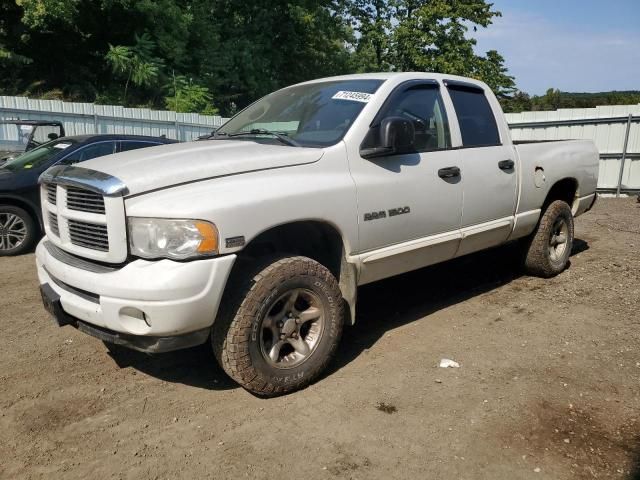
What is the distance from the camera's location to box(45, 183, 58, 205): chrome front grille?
3371 millimetres

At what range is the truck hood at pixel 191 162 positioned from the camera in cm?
295

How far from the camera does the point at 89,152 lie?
7500 millimetres

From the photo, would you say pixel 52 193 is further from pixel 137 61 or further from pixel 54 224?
pixel 137 61

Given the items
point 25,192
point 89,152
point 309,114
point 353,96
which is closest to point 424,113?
point 353,96

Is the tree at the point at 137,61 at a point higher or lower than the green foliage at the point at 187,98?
higher

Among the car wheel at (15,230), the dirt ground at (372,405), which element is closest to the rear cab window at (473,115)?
the dirt ground at (372,405)

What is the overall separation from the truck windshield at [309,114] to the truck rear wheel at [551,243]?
259cm

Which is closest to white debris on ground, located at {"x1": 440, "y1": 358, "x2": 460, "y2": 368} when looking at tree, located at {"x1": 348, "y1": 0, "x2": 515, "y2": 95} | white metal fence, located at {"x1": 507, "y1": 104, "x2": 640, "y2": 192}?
white metal fence, located at {"x1": 507, "y1": 104, "x2": 640, "y2": 192}

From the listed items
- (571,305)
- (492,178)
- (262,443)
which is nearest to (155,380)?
(262,443)

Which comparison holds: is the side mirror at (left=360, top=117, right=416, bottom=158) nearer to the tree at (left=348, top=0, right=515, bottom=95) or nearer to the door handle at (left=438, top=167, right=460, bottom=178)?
the door handle at (left=438, top=167, right=460, bottom=178)

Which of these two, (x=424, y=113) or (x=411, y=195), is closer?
(x=411, y=195)

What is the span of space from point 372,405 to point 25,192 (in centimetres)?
585

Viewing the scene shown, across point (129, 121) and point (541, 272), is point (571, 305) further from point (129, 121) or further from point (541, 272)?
point (129, 121)

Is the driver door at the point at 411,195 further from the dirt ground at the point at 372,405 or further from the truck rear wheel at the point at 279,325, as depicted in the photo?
the dirt ground at the point at 372,405
